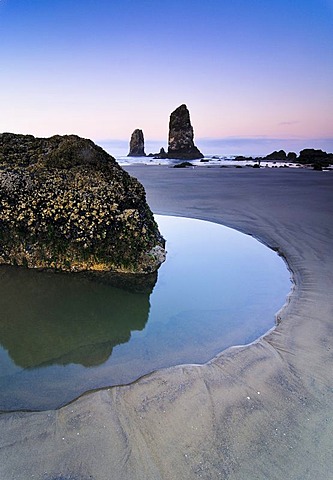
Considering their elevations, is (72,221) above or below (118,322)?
above

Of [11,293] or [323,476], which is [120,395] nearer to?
[323,476]

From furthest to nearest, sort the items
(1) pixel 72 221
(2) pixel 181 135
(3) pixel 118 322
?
(2) pixel 181 135
(1) pixel 72 221
(3) pixel 118 322

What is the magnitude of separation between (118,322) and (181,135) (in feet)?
245

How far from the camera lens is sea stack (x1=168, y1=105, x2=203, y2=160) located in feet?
242

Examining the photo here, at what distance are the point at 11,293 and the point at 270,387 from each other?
340 centimetres

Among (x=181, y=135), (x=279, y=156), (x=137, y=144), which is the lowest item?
(x=279, y=156)

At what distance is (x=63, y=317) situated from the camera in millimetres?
3979

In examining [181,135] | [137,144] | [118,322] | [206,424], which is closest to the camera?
[206,424]

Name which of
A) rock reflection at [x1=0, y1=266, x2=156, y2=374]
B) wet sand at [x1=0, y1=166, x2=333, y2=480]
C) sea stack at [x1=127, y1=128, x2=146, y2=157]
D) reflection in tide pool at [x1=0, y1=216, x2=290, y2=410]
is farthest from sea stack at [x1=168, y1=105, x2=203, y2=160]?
wet sand at [x1=0, y1=166, x2=333, y2=480]

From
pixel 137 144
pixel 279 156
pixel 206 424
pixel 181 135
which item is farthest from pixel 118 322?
pixel 137 144

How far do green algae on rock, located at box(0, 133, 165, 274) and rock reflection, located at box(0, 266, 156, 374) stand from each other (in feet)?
1.15

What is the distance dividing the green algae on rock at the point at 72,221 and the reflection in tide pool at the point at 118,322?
34cm

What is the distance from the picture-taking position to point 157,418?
2.47 m

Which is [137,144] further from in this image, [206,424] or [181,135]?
[206,424]
